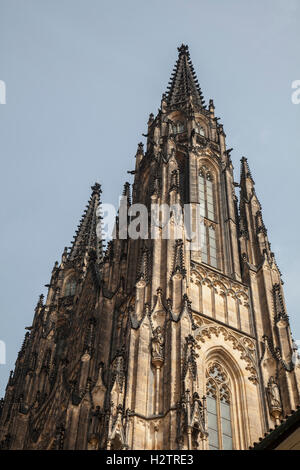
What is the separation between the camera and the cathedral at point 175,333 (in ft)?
73.7

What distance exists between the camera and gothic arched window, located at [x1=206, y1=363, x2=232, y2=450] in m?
23.9

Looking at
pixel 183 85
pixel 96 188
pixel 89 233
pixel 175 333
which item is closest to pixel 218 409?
pixel 175 333

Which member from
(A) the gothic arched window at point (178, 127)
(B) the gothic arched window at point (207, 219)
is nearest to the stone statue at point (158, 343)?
(B) the gothic arched window at point (207, 219)

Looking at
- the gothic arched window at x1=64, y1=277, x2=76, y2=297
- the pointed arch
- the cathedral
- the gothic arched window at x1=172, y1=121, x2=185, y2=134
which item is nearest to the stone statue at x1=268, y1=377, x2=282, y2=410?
the cathedral

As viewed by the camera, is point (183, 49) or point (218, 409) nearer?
point (218, 409)

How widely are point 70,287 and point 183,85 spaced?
1600 cm

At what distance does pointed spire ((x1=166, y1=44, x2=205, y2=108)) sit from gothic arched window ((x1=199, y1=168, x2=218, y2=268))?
343 inches

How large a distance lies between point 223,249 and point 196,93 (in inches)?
687

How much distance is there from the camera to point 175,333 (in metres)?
24.1

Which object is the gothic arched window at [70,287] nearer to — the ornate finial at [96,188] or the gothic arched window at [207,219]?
the ornate finial at [96,188]

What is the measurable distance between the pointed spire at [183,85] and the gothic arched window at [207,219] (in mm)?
8719

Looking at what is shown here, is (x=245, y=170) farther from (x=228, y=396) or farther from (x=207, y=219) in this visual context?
(x=228, y=396)

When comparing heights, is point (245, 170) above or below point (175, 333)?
above
